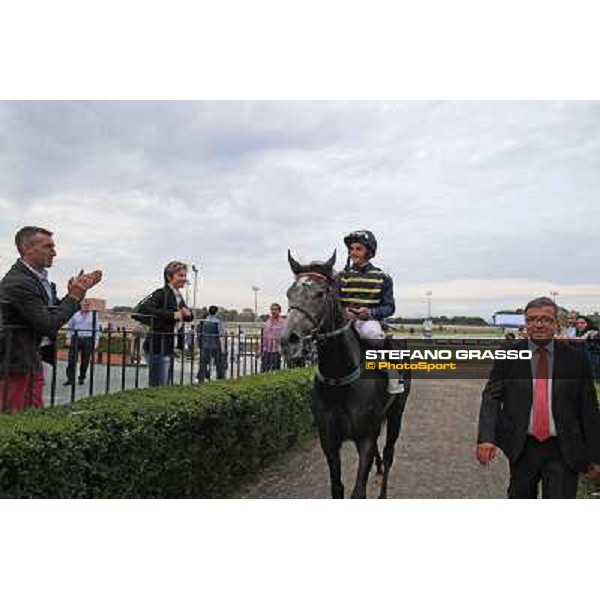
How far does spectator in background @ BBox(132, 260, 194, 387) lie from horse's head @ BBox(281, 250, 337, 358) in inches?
48.4

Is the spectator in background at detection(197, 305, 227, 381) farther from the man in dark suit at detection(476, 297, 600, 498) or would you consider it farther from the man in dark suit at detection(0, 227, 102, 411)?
the man in dark suit at detection(476, 297, 600, 498)

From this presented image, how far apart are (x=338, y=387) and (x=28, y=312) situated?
92.7 inches

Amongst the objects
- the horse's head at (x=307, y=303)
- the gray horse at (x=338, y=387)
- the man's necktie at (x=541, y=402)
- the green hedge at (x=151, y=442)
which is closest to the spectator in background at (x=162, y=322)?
the green hedge at (x=151, y=442)

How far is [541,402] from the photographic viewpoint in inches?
150

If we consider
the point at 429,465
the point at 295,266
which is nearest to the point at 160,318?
the point at 295,266

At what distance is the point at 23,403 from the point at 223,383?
2.28 m

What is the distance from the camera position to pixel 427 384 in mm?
4555

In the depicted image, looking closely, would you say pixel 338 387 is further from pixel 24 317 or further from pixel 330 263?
pixel 24 317

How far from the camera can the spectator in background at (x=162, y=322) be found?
5509 millimetres

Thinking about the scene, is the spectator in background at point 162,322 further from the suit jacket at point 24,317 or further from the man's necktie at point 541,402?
the man's necktie at point 541,402

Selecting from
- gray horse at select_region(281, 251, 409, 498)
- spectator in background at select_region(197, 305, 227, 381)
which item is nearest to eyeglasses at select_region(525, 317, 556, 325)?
gray horse at select_region(281, 251, 409, 498)

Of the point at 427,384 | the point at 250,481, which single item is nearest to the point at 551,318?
the point at 427,384

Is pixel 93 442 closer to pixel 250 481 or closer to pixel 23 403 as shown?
pixel 23 403

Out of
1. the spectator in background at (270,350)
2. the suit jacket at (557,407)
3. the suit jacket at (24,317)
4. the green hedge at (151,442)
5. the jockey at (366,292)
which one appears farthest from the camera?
the spectator in background at (270,350)
